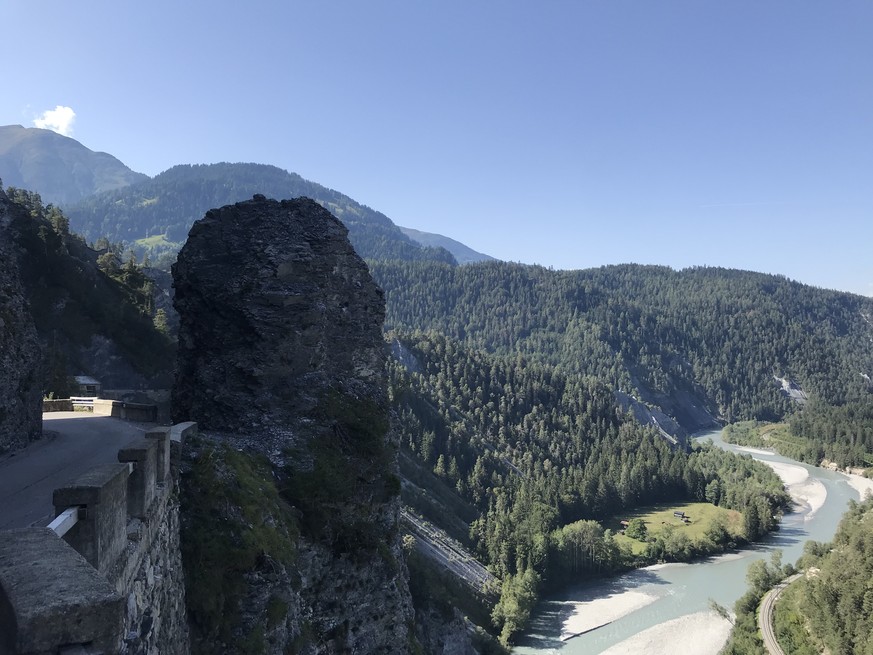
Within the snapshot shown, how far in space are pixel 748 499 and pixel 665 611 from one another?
209 feet

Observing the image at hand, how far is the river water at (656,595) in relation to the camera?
69.8m

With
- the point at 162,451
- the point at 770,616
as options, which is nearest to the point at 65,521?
the point at 162,451

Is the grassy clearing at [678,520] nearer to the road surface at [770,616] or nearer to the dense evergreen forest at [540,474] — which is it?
the dense evergreen forest at [540,474]

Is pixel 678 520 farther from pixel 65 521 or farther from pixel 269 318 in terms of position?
pixel 65 521

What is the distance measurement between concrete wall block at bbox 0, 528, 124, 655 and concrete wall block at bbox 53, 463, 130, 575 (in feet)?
5.75

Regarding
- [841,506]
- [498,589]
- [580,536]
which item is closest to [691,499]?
[841,506]

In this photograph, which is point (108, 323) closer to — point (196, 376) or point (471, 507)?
point (196, 376)

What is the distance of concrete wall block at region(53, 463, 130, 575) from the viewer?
6543 mm

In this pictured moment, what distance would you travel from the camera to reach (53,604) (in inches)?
156

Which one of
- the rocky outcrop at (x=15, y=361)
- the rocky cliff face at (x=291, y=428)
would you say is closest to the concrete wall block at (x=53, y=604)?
the rocky cliff face at (x=291, y=428)

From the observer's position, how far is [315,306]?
67.7 ft

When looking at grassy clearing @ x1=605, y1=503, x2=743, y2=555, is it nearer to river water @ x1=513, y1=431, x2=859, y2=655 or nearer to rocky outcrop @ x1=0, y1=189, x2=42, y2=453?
river water @ x1=513, y1=431, x2=859, y2=655

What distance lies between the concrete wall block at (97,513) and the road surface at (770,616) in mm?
77248

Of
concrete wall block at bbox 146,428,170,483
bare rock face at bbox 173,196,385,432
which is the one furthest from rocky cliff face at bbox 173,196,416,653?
concrete wall block at bbox 146,428,170,483
